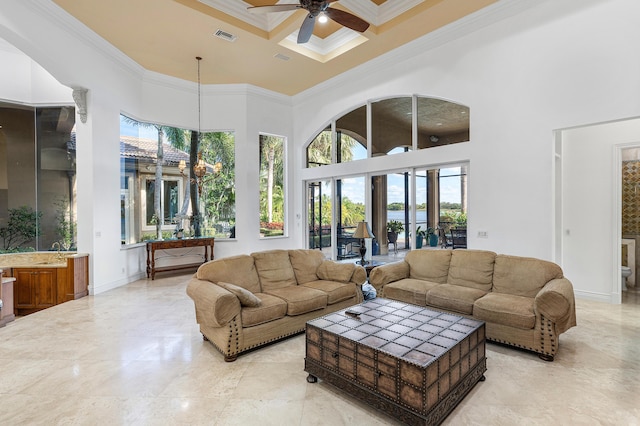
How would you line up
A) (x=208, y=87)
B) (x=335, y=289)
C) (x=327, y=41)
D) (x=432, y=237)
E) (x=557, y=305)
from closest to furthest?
1. (x=557, y=305)
2. (x=335, y=289)
3. (x=432, y=237)
4. (x=327, y=41)
5. (x=208, y=87)

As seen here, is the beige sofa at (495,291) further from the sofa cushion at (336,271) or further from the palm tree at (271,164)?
the palm tree at (271,164)

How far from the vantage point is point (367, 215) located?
680 cm

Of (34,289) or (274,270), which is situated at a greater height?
(274,270)

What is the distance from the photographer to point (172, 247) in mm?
6602

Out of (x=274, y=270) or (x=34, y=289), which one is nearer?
(x=274, y=270)

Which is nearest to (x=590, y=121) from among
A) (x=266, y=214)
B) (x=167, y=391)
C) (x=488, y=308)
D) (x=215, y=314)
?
(x=488, y=308)

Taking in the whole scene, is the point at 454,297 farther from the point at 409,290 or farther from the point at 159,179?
the point at 159,179

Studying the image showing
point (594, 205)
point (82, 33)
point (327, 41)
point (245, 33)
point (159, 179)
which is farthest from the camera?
point (159, 179)

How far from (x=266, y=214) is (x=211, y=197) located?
136cm

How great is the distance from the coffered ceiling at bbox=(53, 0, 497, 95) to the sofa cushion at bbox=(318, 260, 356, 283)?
366cm

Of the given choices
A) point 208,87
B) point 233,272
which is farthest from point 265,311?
point 208,87

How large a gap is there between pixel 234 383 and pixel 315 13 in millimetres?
3862

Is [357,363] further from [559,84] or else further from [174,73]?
[174,73]

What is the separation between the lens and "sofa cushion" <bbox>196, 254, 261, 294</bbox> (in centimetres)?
343
